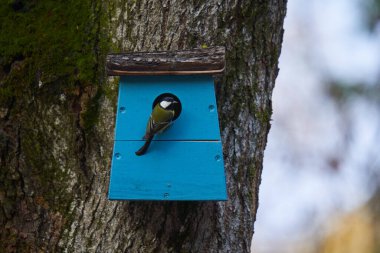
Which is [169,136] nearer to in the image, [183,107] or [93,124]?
[183,107]

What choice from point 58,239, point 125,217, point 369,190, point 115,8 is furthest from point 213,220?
point 369,190

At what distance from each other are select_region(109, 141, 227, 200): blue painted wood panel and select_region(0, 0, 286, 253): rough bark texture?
0.31 feet

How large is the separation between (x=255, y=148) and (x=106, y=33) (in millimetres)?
677

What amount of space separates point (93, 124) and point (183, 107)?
32 centimetres

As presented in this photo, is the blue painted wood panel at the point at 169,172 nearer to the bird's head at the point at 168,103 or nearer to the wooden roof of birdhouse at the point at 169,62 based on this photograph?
the bird's head at the point at 168,103

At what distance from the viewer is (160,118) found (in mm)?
1876

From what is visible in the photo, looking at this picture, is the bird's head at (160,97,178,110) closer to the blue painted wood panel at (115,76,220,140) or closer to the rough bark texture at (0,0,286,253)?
the blue painted wood panel at (115,76,220,140)

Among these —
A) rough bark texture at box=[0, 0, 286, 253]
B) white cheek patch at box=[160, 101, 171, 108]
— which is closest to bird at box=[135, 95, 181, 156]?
white cheek patch at box=[160, 101, 171, 108]

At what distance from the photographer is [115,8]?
2100 millimetres

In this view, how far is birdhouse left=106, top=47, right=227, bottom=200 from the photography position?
1904mm

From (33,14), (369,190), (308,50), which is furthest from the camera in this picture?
(308,50)

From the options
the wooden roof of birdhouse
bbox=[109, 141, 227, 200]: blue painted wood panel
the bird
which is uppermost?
the wooden roof of birdhouse

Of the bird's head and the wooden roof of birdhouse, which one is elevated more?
the wooden roof of birdhouse

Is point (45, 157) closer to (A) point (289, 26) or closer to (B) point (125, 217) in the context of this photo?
(B) point (125, 217)
